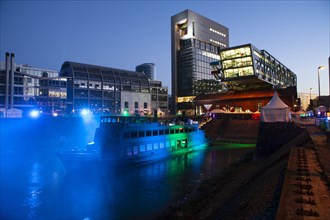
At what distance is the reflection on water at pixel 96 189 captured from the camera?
59.1 ft

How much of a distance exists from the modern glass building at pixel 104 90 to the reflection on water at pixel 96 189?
232 feet

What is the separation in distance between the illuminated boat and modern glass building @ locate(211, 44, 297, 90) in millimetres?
57859

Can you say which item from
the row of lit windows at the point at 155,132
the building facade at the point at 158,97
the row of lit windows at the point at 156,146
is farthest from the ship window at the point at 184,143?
the building facade at the point at 158,97

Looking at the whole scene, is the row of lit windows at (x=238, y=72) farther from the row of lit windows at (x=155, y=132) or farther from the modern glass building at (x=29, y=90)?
the modern glass building at (x=29, y=90)

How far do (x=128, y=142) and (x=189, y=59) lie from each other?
119 m

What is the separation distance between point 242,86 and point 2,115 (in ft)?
311

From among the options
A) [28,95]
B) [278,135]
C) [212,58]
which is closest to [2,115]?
[28,95]

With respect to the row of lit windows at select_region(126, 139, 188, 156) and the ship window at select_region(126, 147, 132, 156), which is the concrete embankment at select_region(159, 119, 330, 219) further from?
the row of lit windows at select_region(126, 139, 188, 156)

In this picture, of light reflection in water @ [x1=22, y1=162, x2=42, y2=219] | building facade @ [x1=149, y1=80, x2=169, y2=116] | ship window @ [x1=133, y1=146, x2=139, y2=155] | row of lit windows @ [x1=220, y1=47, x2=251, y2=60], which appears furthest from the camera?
building facade @ [x1=149, y1=80, x2=169, y2=116]

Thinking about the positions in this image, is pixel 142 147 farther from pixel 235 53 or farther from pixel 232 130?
pixel 235 53

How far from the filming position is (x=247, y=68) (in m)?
89.7

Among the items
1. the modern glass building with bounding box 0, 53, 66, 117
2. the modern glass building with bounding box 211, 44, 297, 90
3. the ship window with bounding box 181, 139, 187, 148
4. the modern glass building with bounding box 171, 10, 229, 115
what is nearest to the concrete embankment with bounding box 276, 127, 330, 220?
the ship window with bounding box 181, 139, 187, 148

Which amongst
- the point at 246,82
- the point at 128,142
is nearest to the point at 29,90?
the point at 128,142

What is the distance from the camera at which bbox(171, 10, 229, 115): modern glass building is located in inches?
5645
